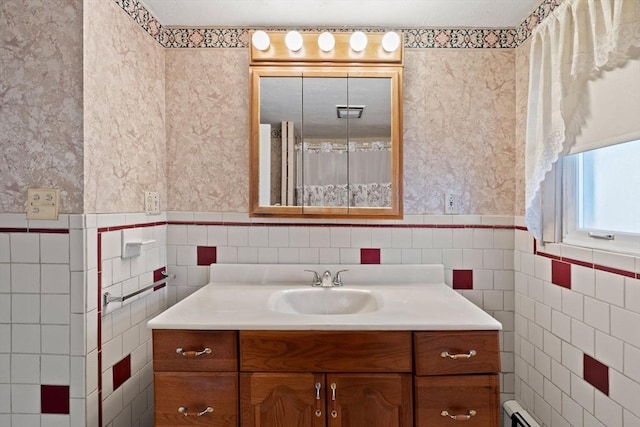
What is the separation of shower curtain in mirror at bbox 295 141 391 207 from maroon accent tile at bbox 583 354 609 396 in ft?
3.17

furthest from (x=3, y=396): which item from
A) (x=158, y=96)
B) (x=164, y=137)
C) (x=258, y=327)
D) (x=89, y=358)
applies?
(x=158, y=96)

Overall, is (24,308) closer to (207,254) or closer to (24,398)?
(24,398)

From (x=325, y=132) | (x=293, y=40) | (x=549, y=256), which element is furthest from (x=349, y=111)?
(x=549, y=256)

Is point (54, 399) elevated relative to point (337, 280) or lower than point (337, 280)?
lower

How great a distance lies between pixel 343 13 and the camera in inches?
68.6

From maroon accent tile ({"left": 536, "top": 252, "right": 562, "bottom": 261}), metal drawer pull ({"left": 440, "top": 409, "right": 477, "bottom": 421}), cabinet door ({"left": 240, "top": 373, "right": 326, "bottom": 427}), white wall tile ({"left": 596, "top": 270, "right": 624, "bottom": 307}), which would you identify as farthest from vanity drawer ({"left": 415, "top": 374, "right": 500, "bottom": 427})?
maroon accent tile ({"left": 536, "top": 252, "right": 562, "bottom": 261})

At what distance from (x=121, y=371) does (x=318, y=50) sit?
1.62 metres

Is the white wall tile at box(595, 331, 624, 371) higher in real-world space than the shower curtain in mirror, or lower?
lower

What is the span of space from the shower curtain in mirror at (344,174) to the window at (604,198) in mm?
737

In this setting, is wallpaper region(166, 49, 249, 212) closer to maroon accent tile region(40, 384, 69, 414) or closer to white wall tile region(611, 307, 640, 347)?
maroon accent tile region(40, 384, 69, 414)

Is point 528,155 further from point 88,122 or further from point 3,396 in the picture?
point 3,396

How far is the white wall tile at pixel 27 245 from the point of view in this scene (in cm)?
130

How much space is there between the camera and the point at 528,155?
5.16 ft

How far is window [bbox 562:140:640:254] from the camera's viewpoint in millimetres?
1237
